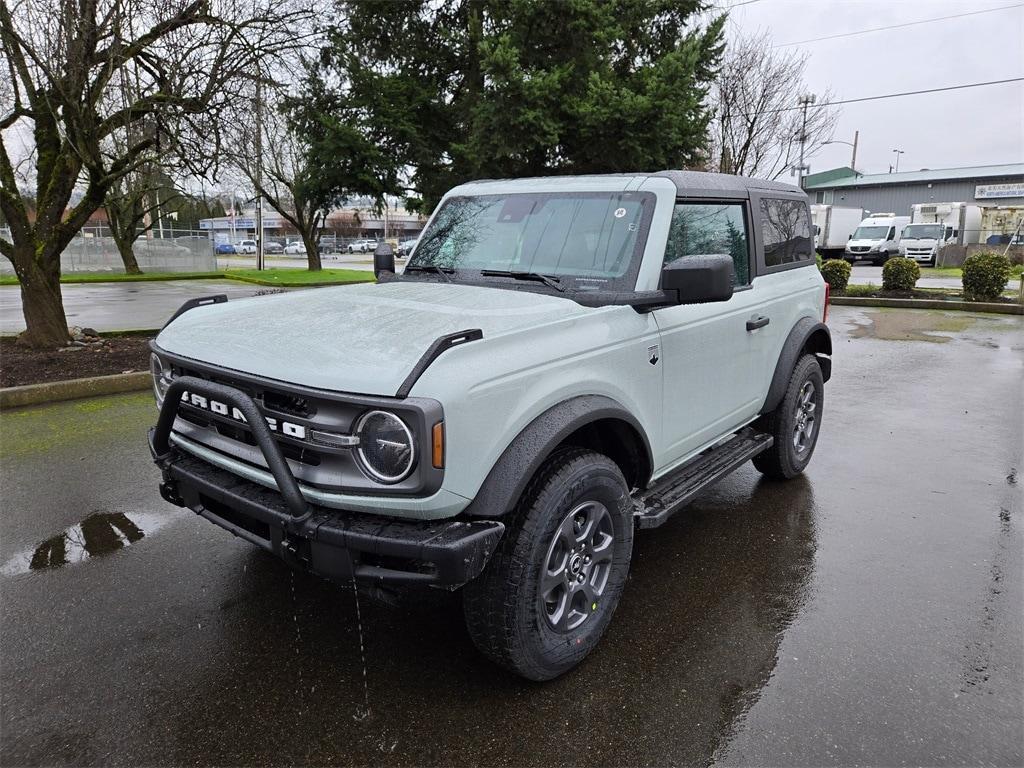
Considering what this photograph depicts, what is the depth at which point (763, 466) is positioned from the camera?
4.81m

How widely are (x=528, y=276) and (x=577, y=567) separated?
1.42m

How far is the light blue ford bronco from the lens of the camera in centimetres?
221

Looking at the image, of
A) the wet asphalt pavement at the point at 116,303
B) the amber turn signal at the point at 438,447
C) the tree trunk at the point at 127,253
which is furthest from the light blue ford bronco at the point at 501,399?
the tree trunk at the point at 127,253

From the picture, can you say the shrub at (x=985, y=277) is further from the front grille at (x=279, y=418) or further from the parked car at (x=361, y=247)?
the parked car at (x=361, y=247)

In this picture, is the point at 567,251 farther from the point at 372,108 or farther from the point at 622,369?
the point at 372,108

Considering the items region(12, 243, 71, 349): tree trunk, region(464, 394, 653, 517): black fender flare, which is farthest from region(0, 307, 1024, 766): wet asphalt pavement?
region(12, 243, 71, 349): tree trunk

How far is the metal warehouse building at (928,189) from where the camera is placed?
165 feet

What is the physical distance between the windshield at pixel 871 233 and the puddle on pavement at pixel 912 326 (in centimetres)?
1997

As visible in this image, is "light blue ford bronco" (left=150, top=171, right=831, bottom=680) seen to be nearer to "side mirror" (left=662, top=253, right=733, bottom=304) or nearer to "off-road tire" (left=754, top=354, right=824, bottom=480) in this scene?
"side mirror" (left=662, top=253, right=733, bottom=304)

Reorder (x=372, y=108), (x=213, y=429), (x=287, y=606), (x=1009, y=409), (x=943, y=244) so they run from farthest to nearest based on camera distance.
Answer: (x=943, y=244) → (x=372, y=108) → (x=1009, y=409) → (x=287, y=606) → (x=213, y=429)

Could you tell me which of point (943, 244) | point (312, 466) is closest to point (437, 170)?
point (312, 466)

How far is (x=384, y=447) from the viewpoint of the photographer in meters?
2.20

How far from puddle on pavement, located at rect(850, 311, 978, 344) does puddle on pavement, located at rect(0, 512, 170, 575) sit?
10973mm

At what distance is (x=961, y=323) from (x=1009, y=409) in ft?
23.8
